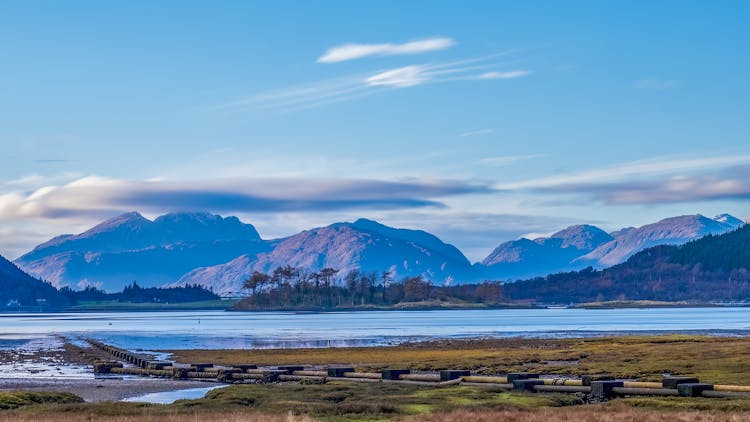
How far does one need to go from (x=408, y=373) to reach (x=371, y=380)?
2227 millimetres

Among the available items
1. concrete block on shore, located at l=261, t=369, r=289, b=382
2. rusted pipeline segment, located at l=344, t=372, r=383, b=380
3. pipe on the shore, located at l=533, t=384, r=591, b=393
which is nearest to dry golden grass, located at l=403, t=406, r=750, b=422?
pipe on the shore, located at l=533, t=384, r=591, b=393

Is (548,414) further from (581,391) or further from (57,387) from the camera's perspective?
(57,387)

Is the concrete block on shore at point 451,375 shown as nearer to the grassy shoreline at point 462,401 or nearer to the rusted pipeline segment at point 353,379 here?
the grassy shoreline at point 462,401

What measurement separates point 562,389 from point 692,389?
7.10 m

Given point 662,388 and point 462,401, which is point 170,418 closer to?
point 462,401

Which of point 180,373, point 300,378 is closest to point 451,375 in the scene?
point 300,378

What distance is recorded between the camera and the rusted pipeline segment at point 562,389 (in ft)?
178

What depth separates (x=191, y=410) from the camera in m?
49.3

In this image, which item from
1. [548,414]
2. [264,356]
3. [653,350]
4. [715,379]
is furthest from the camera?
[264,356]

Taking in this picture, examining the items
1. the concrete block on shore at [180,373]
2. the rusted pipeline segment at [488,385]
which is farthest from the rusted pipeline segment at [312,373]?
the concrete block on shore at [180,373]

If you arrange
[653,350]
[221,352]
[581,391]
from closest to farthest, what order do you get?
[581,391]
[653,350]
[221,352]

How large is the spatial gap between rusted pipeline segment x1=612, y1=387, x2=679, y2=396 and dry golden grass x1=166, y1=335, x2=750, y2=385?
798cm

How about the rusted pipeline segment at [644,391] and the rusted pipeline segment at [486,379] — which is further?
the rusted pipeline segment at [486,379]

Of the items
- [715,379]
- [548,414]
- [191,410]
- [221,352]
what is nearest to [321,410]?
[191,410]
